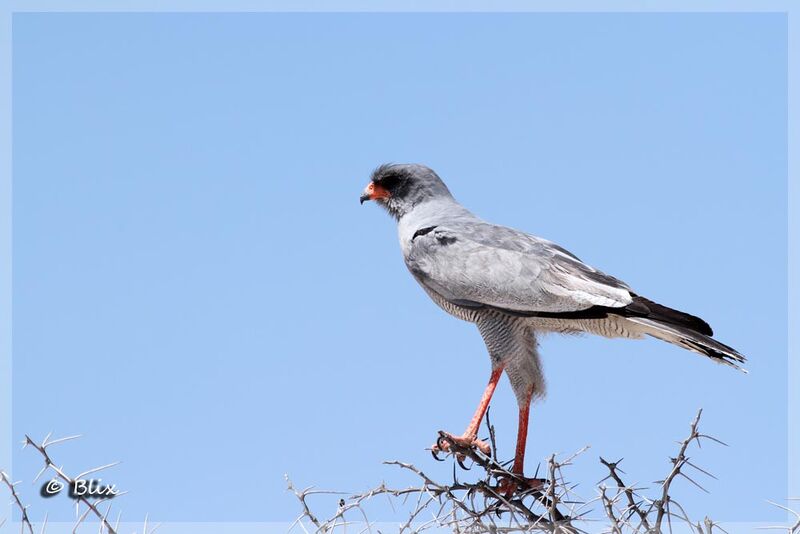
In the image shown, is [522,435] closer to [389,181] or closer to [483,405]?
[483,405]

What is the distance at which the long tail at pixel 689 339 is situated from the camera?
5.49m

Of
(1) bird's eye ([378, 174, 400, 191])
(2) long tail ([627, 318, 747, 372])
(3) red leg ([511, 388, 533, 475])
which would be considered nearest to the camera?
(2) long tail ([627, 318, 747, 372])

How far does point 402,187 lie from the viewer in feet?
24.8

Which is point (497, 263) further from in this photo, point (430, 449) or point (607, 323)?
point (430, 449)

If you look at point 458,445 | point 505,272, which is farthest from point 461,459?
point 505,272

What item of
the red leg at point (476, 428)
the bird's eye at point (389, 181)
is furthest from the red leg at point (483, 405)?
the bird's eye at point (389, 181)

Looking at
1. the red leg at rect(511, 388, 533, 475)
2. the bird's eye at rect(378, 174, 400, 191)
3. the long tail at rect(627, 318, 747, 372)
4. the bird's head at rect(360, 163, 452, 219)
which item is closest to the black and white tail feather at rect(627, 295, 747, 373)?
the long tail at rect(627, 318, 747, 372)

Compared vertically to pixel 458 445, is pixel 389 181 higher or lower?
higher

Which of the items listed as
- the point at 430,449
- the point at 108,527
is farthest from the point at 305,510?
the point at 430,449

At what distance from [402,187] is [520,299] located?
176 cm

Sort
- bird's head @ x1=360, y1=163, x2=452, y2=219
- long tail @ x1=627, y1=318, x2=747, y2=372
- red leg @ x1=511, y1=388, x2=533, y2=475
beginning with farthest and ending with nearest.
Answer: bird's head @ x1=360, y1=163, x2=452, y2=219
red leg @ x1=511, y1=388, x2=533, y2=475
long tail @ x1=627, y1=318, x2=747, y2=372

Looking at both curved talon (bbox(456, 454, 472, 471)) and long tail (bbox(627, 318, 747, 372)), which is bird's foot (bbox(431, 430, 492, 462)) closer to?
curved talon (bbox(456, 454, 472, 471))

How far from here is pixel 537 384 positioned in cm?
635

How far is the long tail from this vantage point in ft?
18.0
